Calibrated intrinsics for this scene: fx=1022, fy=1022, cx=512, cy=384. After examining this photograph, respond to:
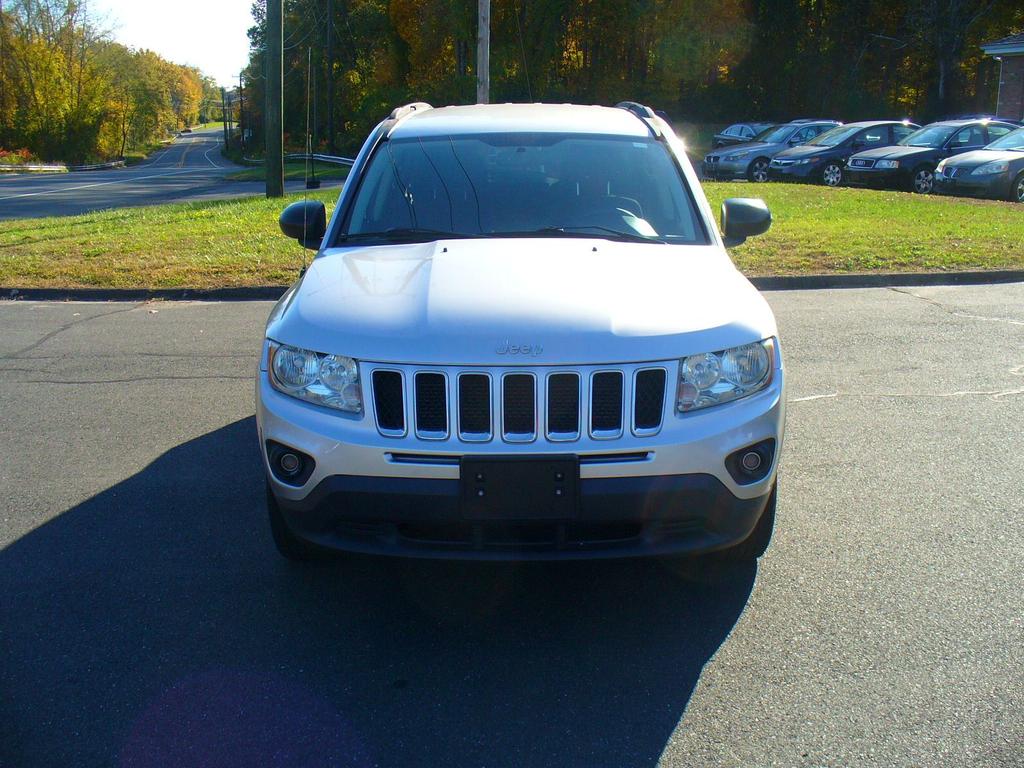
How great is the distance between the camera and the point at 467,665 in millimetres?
3361

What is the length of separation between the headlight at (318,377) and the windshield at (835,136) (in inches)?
866

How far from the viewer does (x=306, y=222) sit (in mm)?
4996

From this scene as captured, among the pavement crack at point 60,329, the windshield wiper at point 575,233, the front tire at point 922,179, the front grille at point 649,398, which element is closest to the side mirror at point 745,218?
the windshield wiper at point 575,233

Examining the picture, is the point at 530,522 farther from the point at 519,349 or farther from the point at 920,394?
the point at 920,394

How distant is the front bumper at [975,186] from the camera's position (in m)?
18.6

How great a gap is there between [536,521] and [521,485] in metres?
0.14

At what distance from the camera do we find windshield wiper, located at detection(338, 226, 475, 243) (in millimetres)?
4457

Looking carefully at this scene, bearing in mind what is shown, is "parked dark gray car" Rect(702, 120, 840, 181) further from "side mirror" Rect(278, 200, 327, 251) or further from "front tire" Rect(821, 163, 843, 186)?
"side mirror" Rect(278, 200, 327, 251)

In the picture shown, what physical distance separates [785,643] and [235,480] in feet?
9.36

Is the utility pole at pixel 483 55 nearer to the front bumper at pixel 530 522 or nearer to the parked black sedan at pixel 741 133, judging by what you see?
the parked black sedan at pixel 741 133

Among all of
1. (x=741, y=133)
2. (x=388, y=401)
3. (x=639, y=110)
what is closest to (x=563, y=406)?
(x=388, y=401)

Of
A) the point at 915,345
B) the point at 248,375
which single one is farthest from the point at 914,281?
the point at 248,375

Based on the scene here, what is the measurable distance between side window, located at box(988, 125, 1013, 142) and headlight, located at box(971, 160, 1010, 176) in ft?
10.8

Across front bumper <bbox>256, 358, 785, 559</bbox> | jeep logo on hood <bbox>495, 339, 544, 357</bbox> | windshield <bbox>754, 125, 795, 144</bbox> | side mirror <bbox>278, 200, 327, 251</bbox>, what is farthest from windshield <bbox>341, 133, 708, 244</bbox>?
windshield <bbox>754, 125, 795, 144</bbox>
